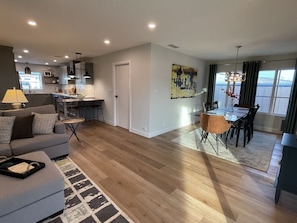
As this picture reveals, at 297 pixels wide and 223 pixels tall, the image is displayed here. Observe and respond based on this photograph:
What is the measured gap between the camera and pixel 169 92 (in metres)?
4.77

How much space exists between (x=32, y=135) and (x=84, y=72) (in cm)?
408

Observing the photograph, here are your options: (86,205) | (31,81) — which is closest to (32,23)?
(86,205)

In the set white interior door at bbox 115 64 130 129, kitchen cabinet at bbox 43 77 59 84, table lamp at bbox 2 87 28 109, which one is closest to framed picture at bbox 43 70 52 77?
kitchen cabinet at bbox 43 77 59 84

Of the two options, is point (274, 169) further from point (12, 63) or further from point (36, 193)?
point (12, 63)

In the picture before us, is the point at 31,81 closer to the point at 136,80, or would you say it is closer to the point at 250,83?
the point at 136,80

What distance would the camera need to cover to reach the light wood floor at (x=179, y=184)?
5.89 feet

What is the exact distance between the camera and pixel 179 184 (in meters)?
2.32

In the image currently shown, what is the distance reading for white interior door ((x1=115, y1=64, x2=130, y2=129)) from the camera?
4871mm

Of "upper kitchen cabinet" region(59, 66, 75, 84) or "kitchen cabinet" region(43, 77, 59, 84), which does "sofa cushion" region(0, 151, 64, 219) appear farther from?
"kitchen cabinet" region(43, 77, 59, 84)

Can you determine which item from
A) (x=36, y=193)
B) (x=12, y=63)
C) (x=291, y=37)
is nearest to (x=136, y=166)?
(x=36, y=193)

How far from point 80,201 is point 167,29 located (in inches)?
126

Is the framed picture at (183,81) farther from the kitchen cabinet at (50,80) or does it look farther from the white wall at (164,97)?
the kitchen cabinet at (50,80)

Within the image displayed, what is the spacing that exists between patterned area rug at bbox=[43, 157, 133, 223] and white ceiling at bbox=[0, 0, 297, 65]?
2.58m

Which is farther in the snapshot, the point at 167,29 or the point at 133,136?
the point at 133,136
